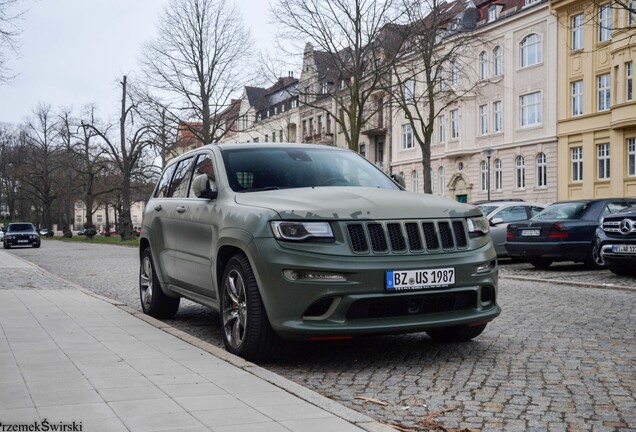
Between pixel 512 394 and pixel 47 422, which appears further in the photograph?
pixel 512 394

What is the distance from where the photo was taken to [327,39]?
2945cm

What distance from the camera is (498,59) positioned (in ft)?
145

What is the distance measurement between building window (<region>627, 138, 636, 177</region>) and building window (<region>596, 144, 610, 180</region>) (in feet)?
4.50

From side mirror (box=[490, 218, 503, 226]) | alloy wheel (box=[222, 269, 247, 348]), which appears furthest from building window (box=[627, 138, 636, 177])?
alloy wheel (box=[222, 269, 247, 348])

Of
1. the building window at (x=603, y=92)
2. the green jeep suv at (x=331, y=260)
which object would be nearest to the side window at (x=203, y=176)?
the green jeep suv at (x=331, y=260)

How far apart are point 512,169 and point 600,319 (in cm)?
3568

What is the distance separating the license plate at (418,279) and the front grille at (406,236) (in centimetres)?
18

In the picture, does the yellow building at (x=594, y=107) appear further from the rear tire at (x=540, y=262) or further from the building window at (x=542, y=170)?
the rear tire at (x=540, y=262)

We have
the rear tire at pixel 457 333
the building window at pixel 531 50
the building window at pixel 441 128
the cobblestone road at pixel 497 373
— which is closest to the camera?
the cobblestone road at pixel 497 373

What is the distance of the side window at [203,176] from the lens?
6562mm

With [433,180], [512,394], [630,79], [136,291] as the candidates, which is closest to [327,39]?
[630,79]

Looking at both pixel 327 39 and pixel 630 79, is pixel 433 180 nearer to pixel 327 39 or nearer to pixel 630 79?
pixel 630 79

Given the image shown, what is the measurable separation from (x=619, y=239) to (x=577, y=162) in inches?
1066

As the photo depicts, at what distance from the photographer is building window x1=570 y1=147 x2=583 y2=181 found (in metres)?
38.3
